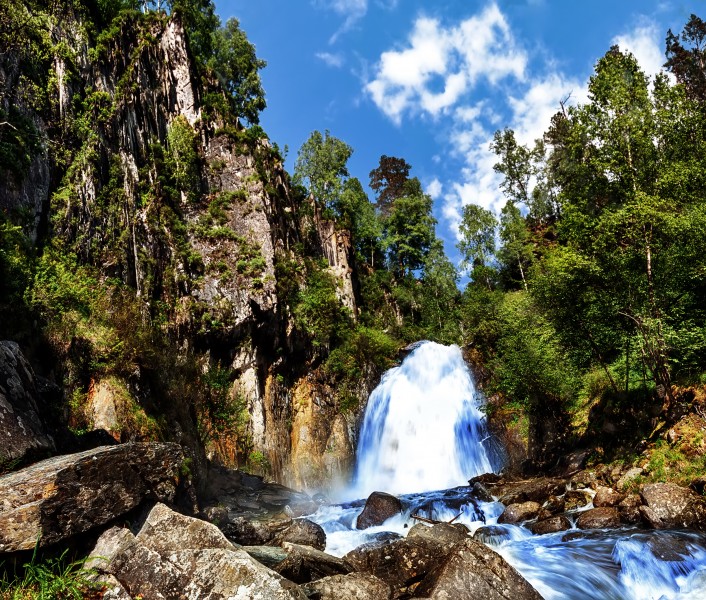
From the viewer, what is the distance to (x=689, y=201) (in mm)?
15992

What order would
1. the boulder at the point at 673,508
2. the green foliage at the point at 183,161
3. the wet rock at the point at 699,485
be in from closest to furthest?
the boulder at the point at 673,508, the wet rock at the point at 699,485, the green foliage at the point at 183,161

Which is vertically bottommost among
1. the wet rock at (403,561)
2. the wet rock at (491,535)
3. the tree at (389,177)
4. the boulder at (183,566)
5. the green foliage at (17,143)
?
the wet rock at (491,535)

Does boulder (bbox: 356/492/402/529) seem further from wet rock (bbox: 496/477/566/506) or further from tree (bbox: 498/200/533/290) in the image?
tree (bbox: 498/200/533/290)

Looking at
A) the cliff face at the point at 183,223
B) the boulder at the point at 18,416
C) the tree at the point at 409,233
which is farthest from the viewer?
the tree at the point at 409,233

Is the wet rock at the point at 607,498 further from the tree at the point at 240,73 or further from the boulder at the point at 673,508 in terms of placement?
the tree at the point at 240,73

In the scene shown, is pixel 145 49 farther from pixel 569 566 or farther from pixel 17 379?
pixel 569 566

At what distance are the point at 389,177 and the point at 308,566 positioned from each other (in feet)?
178

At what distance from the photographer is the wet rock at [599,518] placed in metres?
11.8

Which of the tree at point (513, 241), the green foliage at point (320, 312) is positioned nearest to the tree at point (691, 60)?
the tree at point (513, 241)

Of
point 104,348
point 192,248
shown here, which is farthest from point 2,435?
point 192,248

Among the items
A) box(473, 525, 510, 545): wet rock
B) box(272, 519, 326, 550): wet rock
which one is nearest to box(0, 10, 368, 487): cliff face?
box(272, 519, 326, 550): wet rock

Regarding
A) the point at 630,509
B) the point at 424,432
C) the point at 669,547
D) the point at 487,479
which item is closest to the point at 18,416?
the point at 669,547

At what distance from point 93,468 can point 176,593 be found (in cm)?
203

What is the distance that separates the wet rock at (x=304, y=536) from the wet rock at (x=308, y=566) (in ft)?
12.4
